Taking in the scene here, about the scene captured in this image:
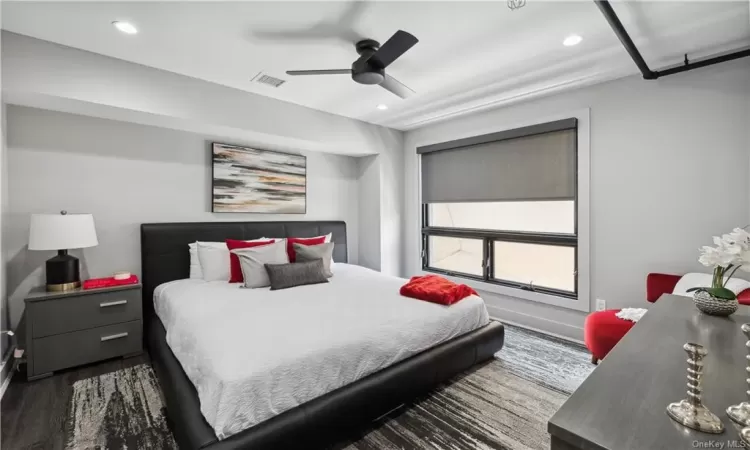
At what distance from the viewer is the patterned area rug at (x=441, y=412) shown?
180 centimetres

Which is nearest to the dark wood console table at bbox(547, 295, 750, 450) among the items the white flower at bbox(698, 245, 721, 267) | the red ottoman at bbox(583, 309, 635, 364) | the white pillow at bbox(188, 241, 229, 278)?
the white flower at bbox(698, 245, 721, 267)

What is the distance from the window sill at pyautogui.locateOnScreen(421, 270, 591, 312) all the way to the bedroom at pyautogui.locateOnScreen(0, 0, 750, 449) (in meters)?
0.02

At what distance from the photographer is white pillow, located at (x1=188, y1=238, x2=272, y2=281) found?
3129 mm

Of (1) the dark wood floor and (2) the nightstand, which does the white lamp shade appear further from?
(1) the dark wood floor

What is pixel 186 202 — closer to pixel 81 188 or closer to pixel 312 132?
pixel 81 188

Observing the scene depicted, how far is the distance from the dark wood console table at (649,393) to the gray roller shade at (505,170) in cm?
229

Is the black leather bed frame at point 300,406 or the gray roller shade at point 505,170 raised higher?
the gray roller shade at point 505,170

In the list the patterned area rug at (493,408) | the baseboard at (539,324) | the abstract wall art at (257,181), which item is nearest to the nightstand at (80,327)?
the abstract wall art at (257,181)

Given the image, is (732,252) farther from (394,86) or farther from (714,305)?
(394,86)

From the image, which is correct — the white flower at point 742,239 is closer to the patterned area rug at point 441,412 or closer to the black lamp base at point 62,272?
the patterned area rug at point 441,412

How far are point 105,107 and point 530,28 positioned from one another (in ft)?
10.7

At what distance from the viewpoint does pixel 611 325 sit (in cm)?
239

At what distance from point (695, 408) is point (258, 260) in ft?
9.68

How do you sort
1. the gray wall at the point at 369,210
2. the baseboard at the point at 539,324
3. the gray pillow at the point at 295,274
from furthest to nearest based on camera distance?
the gray wall at the point at 369,210
the baseboard at the point at 539,324
the gray pillow at the point at 295,274
